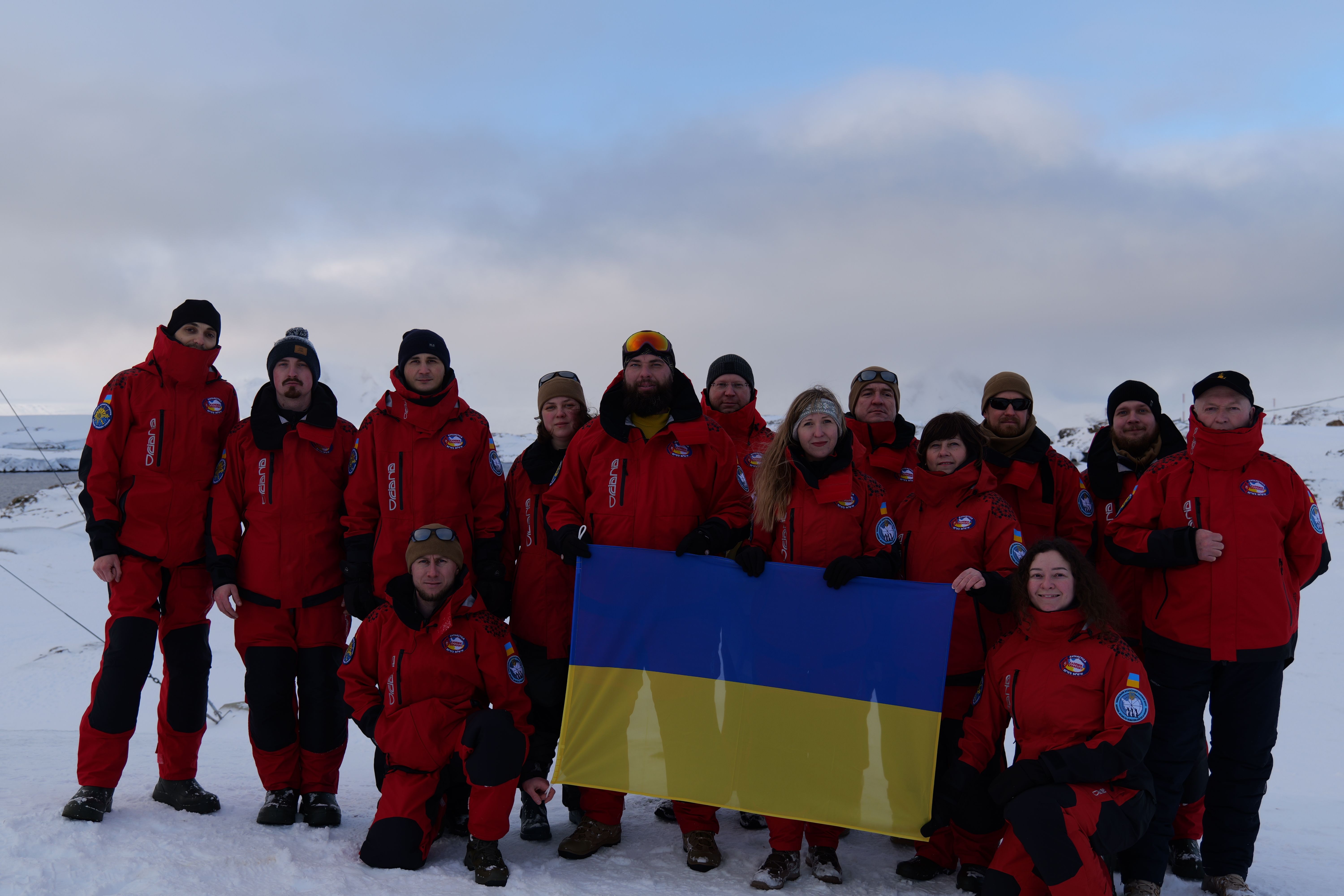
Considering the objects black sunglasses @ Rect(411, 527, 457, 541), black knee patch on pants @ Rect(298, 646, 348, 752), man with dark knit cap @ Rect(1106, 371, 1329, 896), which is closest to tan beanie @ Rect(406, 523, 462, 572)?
black sunglasses @ Rect(411, 527, 457, 541)

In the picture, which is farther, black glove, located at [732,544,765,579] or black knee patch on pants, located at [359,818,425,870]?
black glove, located at [732,544,765,579]

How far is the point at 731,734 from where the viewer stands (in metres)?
4.00

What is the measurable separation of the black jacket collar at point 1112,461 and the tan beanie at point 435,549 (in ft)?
11.2

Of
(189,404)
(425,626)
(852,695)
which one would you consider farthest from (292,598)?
(852,695)

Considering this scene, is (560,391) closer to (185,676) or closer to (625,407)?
(625,407)

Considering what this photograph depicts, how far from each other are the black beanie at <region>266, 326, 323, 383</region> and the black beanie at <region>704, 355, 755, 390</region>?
7.58 feet

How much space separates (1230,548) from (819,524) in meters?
1.81

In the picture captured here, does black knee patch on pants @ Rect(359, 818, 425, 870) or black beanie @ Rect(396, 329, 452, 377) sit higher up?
black beanie @ Rect(396, 329, 452, 377)

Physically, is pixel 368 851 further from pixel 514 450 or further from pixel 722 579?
pixel 514 450

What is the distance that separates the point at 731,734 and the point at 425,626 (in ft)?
5.05

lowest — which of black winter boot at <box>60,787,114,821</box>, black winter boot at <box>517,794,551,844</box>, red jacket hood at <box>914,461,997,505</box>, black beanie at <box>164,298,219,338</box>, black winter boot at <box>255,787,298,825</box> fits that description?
black winter boot at <box>517,794,551,844</box>

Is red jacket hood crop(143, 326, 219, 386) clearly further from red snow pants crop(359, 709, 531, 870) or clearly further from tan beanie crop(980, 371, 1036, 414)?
tan beanie crop(980, 371, 1036, 414)

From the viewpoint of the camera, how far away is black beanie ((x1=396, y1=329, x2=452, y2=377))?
4375 mm

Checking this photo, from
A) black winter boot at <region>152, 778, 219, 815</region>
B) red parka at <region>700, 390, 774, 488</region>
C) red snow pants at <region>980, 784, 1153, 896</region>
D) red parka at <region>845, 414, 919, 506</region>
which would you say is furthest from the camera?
red parka at <region>700, 390, 774, 488</region>
